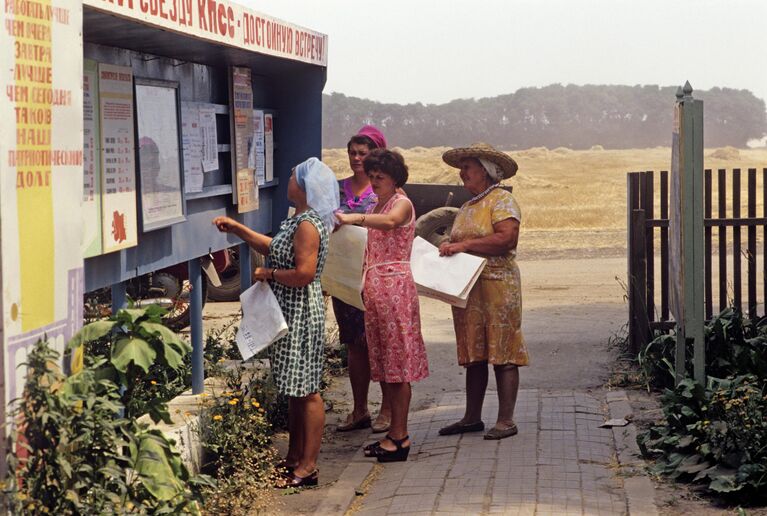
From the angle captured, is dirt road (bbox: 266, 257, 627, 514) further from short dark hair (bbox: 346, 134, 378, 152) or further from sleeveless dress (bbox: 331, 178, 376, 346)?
short dark hair (bbox: 346, 134, 378, 152)

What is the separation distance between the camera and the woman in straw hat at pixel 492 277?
701 centimetres

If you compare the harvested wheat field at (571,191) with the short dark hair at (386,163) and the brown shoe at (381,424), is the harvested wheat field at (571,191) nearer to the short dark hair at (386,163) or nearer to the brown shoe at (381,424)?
the brown shoe at (381,424)

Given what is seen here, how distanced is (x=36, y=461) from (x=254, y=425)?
2.47m

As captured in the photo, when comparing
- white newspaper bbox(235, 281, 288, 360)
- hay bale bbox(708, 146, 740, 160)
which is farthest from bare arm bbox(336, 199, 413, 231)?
hay bale bbox(708, 146, 740, 160)

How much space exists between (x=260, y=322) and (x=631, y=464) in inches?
89.1

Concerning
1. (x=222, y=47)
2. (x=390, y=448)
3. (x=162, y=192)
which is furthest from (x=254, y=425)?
(x=222, y=47)

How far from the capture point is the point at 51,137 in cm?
406

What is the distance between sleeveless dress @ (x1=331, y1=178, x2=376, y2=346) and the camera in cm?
742

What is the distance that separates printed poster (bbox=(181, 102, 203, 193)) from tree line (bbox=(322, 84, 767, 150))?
8172 centimetres

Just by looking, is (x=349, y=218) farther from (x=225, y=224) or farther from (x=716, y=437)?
(x=716, y=437)

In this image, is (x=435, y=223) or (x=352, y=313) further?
(x=435, y=223)

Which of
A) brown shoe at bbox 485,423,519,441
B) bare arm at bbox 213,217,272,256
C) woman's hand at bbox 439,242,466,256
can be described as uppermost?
bare arm at bbox 213,217,272,256

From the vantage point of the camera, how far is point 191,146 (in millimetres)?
7074

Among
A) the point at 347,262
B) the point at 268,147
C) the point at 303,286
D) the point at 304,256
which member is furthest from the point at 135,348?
the point at 268,147
